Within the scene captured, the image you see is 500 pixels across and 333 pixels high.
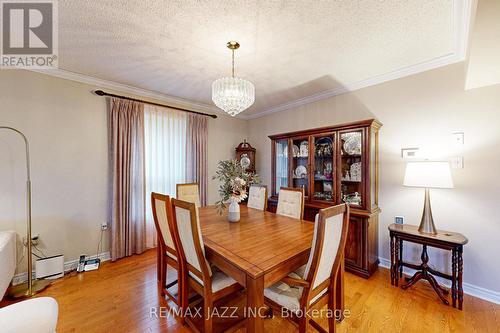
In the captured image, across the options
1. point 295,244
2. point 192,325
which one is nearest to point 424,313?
point 295,244

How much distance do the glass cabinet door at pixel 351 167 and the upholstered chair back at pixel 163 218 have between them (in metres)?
2.20

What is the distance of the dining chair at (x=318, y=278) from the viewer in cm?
123

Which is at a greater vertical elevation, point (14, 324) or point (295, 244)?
point (295, 244)

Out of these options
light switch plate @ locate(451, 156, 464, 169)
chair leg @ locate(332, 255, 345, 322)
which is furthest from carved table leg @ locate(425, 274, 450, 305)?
light switch plate @ locate(451, 156, 464, 169)

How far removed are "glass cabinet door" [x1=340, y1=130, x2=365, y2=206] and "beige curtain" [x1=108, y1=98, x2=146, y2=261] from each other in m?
2.97

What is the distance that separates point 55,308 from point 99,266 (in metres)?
1.86

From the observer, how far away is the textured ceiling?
1.52 meters

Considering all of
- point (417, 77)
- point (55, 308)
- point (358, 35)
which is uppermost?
point (358, 35)

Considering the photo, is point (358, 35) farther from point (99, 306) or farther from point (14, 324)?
point (99, 306)

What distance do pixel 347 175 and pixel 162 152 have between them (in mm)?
2925

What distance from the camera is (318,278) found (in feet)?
4.33

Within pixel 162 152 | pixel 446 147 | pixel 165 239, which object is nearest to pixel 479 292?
pixel 446 147

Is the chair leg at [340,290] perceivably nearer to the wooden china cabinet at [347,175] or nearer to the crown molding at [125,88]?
the wooden china cabinet at [347,175]

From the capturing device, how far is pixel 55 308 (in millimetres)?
1117
